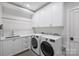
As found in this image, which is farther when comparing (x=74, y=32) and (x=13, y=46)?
(x=13, y=46)

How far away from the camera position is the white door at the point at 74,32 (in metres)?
1.09

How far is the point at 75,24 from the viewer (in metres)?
1.11

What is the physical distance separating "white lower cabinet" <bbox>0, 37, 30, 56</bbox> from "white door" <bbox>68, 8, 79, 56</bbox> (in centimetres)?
162

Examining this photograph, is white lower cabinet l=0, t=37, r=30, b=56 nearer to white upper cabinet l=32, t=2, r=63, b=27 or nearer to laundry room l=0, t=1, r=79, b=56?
laundry room l=0, t=1, r=79, b=56

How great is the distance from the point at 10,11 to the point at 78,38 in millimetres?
2456

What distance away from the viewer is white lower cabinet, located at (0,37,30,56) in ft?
4.07

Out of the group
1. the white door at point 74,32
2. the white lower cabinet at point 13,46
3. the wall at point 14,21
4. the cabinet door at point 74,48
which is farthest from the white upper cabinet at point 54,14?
the white lower cabinet at point 13,46

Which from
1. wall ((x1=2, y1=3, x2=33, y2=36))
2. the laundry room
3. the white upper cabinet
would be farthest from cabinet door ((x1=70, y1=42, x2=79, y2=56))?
wall ((x1=2, y1=3, x2=33, y2=36))

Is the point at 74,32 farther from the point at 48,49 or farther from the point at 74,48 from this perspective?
the point at 48,49

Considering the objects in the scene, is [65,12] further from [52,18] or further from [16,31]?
[16,31]

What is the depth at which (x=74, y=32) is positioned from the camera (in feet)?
3.74

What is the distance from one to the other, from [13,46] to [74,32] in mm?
1876

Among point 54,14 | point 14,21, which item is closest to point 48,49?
point 54,14

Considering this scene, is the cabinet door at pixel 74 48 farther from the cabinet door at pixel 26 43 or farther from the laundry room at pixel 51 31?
the cabinet door at pixel 26 43
